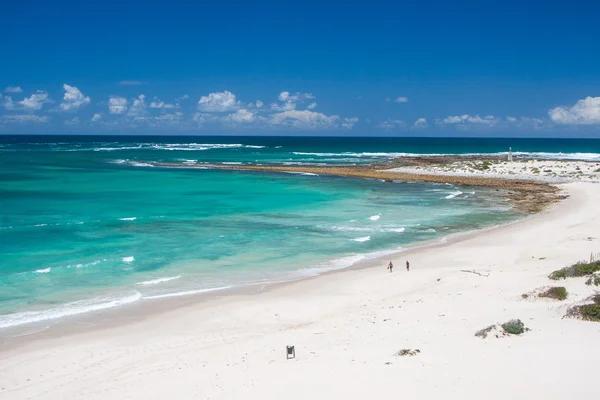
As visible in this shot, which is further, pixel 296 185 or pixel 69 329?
pixel 296 185

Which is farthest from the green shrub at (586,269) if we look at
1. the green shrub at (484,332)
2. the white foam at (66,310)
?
the white foam at (66,310)

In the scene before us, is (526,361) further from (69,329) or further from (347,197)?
(347,197)

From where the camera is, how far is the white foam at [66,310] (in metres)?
17.8

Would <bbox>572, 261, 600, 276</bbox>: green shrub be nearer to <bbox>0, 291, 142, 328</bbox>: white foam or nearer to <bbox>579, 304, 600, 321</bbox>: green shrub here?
<bbox>579, 304, 600, 321</bbox>: green shrub

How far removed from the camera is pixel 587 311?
14.8m

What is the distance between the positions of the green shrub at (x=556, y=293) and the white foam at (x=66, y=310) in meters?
14.1

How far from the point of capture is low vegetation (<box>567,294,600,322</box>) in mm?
14617

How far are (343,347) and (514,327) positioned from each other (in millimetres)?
4438

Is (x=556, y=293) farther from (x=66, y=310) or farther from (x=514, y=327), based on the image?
(x=66, y=310)

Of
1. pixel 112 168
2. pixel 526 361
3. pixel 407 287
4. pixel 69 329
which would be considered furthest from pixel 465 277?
pixel 112 168

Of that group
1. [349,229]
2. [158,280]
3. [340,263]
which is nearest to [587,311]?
[340,263]

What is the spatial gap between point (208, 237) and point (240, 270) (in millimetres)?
7430

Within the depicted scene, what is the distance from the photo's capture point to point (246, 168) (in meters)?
79.6

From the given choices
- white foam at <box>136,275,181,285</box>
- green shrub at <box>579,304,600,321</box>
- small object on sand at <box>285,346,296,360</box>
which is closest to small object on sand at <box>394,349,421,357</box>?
small object on sand at <box>285,346,296,360</box>
